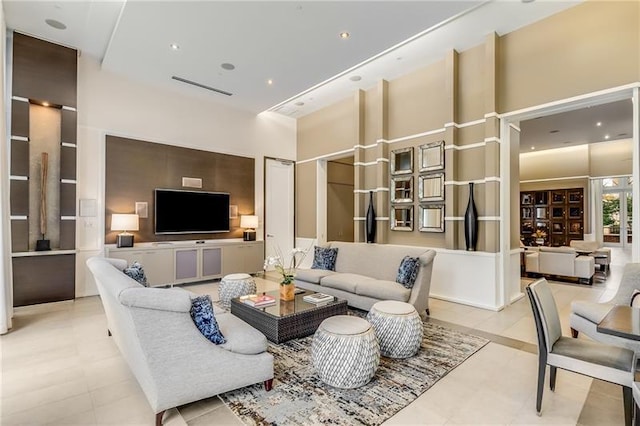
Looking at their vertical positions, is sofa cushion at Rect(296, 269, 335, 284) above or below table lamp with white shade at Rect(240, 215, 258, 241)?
below

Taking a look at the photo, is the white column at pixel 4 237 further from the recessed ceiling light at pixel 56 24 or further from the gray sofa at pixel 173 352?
the gray sofa at pixel 173 352

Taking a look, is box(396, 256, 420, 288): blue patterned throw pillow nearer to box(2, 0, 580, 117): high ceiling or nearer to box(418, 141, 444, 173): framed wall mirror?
box(418, 141, 444, 173): framed wall mirror

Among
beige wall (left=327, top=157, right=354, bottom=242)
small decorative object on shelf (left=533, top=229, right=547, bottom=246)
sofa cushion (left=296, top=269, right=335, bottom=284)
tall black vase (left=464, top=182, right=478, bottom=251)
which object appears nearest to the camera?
tall black vase (left=464, top=182, right=478, bottom=251)

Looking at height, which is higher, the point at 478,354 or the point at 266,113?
the point at 266,113

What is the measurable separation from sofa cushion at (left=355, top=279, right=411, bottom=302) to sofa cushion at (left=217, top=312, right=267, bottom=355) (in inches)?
78.9

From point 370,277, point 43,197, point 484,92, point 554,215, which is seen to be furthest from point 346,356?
point 554,215

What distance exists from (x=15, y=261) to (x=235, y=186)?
156 inches

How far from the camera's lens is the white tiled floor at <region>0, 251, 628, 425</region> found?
84.7 inches

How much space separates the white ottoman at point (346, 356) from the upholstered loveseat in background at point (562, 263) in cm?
618

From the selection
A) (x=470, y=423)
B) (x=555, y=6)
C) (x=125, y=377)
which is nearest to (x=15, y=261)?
(x=125, y=377)

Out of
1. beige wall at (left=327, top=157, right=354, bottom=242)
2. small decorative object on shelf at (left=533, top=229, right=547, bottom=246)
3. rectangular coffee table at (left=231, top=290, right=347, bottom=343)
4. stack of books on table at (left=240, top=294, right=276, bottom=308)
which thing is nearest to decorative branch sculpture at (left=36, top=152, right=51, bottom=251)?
rectangular coffee table at (left=231, top=290, right=347, bottom=343)

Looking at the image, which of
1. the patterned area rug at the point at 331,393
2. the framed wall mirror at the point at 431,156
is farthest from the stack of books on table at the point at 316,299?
the framed wall mirror at the point at 431,156

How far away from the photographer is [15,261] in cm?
468

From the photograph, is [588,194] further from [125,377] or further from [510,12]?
[125,377]
